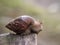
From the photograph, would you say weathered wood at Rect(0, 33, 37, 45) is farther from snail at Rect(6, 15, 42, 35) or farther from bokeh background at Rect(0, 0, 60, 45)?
bokeh background at Rect(0, 0, 60, 45)

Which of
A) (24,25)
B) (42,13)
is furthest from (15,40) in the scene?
(42,13)

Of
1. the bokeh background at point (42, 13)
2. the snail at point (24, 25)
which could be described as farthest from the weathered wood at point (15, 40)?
the bokeh background at point (42, 13)

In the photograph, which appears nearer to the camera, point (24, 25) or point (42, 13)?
point (24, 25)

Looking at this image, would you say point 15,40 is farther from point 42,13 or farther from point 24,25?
point 42,13

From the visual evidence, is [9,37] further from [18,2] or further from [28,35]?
[18,2]

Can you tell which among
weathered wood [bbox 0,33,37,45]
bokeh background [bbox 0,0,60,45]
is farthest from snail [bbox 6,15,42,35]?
bokeh background [bbox 0,0,60,45]
